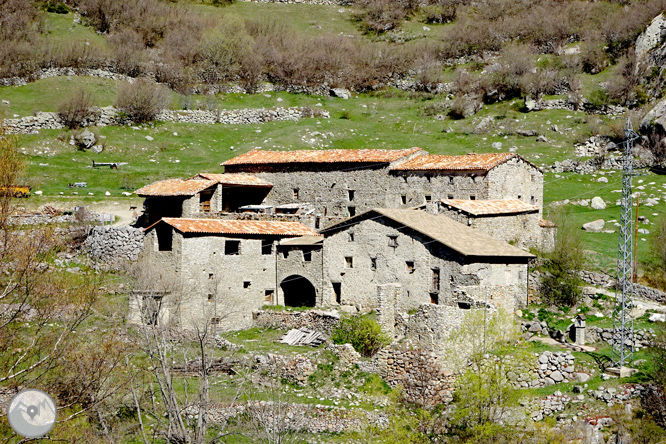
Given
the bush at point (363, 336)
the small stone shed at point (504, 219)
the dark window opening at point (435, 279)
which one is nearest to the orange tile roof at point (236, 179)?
the small stone shed at point (504, 219)

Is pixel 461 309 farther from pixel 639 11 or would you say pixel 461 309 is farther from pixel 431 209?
pixel 639 11

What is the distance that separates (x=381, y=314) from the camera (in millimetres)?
33125

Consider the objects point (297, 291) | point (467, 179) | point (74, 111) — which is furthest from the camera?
point (74, 111)

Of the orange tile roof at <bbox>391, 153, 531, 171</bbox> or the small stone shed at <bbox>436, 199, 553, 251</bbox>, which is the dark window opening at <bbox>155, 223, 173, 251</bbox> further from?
the orange tile roof at <bbox>391, 153, 531, 171</bbox>

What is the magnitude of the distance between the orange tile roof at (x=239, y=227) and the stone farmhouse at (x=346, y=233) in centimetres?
8

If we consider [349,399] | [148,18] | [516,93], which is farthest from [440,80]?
[349,399]

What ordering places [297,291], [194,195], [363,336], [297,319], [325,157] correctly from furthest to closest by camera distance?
[325,157] → [194,195] → [297,291] → [297,319] → [363,336]

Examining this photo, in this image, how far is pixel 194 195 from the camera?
4294 centimetres

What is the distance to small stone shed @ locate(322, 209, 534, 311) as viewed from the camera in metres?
33.4

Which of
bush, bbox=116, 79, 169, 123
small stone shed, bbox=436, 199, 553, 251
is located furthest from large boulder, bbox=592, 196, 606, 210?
bush, bbox=116, 79, 169, 123

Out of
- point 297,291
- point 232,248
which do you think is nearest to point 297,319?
point 297,291

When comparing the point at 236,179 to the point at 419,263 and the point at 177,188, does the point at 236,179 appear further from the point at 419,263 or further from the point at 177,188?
the point at 419,263

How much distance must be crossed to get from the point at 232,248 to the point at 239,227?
3.74 feet

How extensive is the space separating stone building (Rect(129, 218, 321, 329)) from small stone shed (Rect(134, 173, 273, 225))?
4.88 metres
